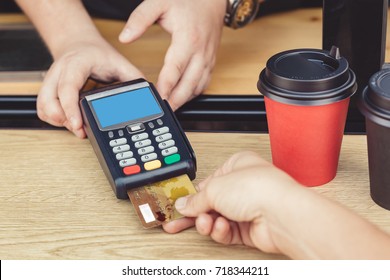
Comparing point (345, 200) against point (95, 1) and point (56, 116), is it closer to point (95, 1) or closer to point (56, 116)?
point (56, 116)

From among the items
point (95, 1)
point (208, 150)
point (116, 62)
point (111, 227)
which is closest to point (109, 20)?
point (95, 1)

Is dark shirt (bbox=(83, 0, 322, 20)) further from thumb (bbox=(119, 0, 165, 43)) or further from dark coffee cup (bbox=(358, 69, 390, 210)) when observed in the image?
dark coffee cup (bbox=(358, 69, 390, 210))

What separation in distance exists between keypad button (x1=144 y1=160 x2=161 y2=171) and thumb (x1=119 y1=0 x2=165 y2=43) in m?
0.28

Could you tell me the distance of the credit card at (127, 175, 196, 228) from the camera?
2.65 feet

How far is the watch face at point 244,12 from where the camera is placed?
1.23m

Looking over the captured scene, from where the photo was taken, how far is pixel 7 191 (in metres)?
0.91

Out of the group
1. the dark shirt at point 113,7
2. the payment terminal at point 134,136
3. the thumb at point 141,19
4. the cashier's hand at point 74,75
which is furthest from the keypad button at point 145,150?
the dark shirt at point 113,7

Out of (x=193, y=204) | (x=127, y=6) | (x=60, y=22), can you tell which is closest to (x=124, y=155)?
(x=193, y=204)

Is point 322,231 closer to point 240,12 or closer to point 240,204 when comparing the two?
point 240,204

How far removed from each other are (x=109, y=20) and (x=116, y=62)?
12.9 inches

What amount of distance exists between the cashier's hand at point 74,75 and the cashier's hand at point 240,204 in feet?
0.91

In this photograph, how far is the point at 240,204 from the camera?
0.73 metres

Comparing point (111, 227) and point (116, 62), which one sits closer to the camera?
point (111, 227)

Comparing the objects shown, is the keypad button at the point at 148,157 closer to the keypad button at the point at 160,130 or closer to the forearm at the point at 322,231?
the keypad button at the point at 160,130
